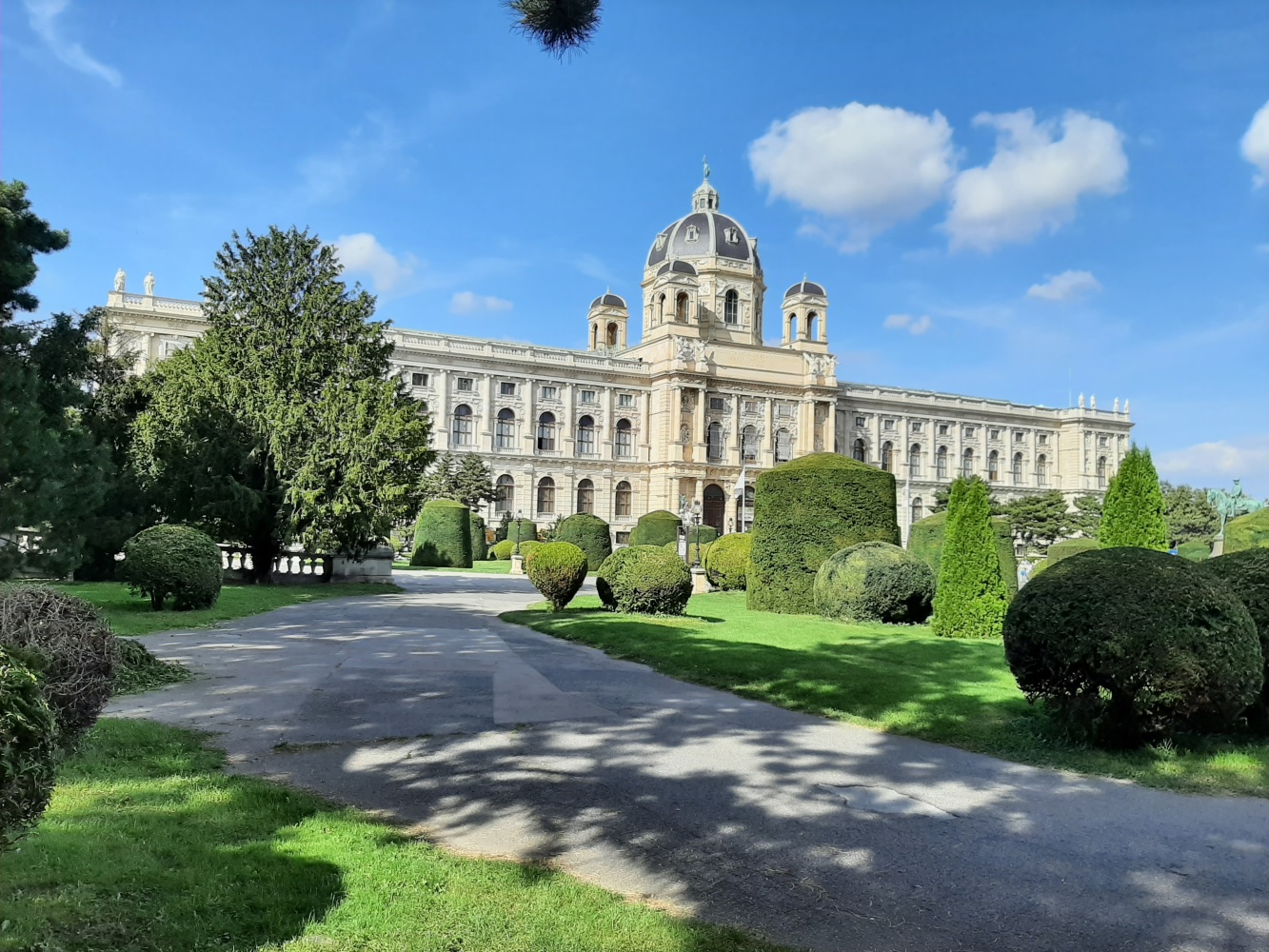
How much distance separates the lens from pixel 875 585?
49.4ft

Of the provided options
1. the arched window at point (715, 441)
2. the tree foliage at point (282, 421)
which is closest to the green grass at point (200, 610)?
the tree foliage at point (282, 421)

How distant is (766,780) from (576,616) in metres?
9.44

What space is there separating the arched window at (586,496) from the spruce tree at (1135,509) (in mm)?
54750

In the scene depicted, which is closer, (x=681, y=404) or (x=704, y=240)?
(x=681, y=404)

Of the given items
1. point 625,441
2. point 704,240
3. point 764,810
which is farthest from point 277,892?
point 704,240

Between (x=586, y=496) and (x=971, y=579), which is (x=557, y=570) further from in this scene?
(x=586, y=496)

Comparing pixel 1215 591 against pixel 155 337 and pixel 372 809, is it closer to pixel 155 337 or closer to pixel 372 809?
pixel 372 809

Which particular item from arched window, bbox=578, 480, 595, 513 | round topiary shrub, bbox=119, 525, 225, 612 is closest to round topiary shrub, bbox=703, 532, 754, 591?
round topiary shrub, bbox=119, 525, 225, 612

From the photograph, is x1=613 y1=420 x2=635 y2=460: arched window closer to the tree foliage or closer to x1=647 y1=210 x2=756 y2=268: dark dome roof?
x1=647 y1=210 x2=756 y2=268: dark dome roof

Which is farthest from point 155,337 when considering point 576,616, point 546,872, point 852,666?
point 546,872

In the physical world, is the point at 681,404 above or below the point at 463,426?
above

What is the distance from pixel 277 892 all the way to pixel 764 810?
239 centimetres

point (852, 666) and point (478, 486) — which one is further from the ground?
point (478, 486)

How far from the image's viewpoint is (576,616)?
47.5 ft
